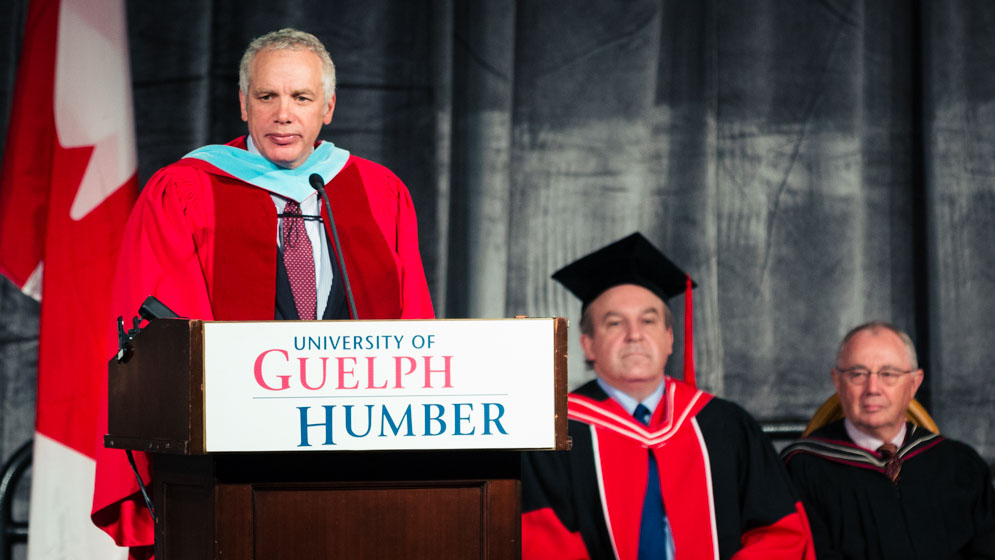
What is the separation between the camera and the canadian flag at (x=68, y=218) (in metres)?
3.19

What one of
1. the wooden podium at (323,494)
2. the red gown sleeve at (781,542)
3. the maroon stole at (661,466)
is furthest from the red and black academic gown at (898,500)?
the wooden podium at (323,494)

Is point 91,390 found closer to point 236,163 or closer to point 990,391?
point 236,163

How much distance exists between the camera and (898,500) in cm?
329

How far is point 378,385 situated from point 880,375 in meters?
2.23

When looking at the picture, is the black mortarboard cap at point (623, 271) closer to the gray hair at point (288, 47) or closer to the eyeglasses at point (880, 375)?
the eyeglasses at point (880, 375)

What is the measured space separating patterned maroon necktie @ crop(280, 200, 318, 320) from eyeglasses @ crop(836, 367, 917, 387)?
6.45 ft

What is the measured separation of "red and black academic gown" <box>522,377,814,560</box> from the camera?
3.02m

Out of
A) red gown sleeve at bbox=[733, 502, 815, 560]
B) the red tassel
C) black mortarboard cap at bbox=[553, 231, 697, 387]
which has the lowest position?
red gown sleeve at bbox=[733, 502, 815, 560]

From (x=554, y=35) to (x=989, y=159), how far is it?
172cm

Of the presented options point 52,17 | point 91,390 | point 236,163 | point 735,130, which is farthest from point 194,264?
point 735,130

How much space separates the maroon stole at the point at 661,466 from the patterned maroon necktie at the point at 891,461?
59 cm

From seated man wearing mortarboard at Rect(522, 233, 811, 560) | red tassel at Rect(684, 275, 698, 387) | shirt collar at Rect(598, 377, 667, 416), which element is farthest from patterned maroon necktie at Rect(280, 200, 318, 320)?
red tassel at Rect(684, 275, 698, 387)

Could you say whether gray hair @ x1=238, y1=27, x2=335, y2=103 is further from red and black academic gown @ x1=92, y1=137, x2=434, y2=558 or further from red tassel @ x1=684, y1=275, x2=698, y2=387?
red tassel @ x1=684, y1=275, x2=698, y2=387

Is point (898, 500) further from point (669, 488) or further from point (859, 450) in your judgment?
point (669, 488)
